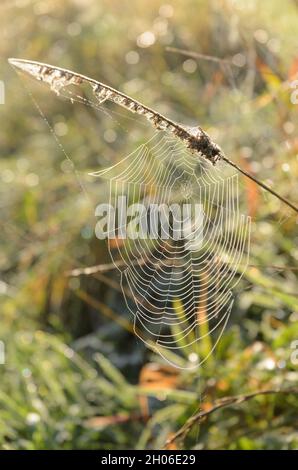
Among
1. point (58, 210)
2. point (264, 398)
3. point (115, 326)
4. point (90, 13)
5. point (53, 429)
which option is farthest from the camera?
point (90, 13)

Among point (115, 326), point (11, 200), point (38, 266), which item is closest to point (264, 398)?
point (115, 326)

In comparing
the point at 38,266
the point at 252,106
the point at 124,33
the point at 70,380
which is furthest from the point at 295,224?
the point at 124,33

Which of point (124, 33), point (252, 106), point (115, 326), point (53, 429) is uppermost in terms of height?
point (124, 33)

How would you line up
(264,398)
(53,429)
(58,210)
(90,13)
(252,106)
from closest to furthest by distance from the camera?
1. (264,398)
2. (53,429)
3. (252,106)
4. (58,210)
5. (90,13)

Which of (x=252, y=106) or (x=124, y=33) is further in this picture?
(x=124, y=33)

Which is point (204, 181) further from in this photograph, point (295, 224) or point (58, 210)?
point (58, 210)

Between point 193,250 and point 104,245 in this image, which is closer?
point 193,250

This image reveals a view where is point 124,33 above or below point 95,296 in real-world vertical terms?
above
